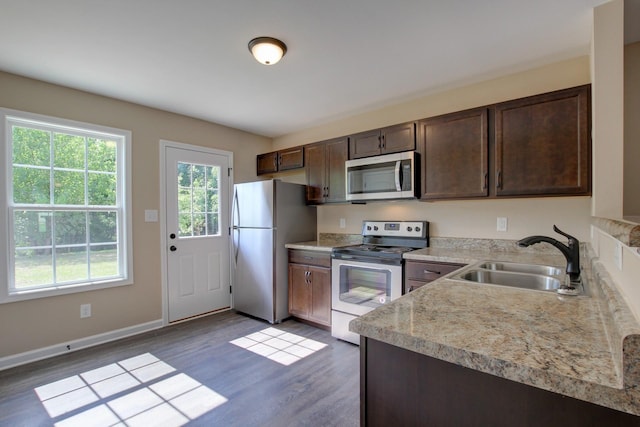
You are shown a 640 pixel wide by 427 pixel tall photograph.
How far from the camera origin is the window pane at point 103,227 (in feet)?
9.93

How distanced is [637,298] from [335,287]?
2.54 m

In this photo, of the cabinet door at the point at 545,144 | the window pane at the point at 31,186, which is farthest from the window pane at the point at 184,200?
the cabinet door at the point at 545,144

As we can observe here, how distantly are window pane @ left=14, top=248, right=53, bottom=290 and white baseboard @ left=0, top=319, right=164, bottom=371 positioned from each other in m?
0.57

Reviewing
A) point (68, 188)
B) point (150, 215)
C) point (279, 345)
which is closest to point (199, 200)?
point (150, 215)

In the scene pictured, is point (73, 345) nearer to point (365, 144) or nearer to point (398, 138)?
point (365, 144)

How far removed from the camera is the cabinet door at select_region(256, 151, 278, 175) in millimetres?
4215

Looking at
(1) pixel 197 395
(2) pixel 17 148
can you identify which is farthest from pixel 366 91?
(2) pixel 17 148

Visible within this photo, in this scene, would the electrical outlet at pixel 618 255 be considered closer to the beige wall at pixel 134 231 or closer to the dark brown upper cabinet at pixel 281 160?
the dark brown upper cabinet at pixel 281 160

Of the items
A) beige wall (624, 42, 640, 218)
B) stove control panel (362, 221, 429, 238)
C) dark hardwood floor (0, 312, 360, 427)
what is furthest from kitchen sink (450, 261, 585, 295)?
dark hardwood floor (0, 312, 360, 427)

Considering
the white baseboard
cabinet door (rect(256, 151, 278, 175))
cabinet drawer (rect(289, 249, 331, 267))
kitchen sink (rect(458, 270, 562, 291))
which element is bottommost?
the white baseboard

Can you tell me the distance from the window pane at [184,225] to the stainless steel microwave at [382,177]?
193 centimetres

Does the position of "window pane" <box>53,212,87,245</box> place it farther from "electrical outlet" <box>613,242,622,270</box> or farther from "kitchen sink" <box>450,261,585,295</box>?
"electrical outlet" <box>613,242,622,270</box>

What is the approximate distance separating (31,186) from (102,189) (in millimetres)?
522

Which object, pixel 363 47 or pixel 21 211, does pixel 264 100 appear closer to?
pixel 363 47
